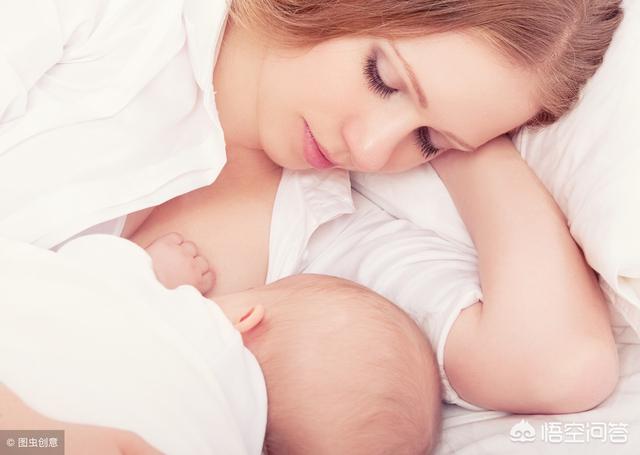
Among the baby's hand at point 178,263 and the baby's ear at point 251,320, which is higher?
the baby's ear at point 251,320

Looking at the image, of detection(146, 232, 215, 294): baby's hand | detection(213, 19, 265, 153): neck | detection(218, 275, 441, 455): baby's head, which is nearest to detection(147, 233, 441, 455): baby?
detection(218, 275, 441, 455): baby's head

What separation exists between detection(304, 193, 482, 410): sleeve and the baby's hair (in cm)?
18

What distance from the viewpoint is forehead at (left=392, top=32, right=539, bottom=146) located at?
108cm

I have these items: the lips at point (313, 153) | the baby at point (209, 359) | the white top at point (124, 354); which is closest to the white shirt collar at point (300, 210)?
the lips at point (313, 153)

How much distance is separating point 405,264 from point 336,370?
1.23 ft

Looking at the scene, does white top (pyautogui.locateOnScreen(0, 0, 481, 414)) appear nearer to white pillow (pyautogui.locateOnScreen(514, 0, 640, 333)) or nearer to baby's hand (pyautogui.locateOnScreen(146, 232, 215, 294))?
baby's hand (pyautogui.locateOnScreen(146, 232, 215, 294))

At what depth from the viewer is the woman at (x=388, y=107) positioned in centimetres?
106

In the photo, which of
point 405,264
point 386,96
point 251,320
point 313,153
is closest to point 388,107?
point 386,96

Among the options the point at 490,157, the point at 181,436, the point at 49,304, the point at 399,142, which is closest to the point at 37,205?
the point at 49,304

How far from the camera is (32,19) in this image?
103cm

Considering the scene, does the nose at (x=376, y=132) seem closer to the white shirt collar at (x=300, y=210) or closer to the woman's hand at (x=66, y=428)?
the white shirt collar at (x=300, y=210)

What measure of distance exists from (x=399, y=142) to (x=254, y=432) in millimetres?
456

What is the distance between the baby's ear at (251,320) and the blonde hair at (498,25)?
40 cm

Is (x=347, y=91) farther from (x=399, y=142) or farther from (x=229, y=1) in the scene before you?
(x=229, y=1)
